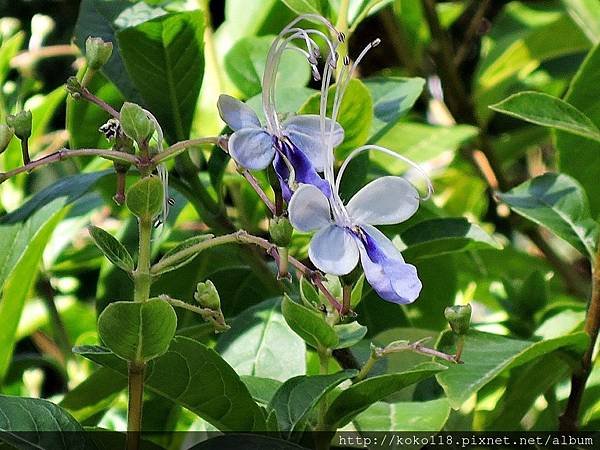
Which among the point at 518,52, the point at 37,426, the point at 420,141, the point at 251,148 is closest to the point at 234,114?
the point at 251,148

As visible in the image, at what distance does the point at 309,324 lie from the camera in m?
0.70

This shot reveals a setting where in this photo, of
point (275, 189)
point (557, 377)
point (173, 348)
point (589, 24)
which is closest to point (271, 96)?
point (275, 189)

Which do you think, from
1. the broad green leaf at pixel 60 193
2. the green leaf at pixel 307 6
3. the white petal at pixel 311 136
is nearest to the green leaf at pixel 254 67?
the green leaf at pixel 307 6

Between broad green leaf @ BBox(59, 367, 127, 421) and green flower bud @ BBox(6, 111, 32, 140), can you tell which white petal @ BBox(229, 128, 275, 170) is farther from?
broad green leaf @ BBox(59, 367, 127, 421)

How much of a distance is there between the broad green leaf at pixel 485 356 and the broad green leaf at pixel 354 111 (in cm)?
21

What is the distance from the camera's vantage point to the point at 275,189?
2.20ft

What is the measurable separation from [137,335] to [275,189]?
14 cm

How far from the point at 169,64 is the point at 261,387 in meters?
0.33

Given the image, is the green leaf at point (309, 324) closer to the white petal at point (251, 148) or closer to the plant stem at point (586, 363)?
the white petal at point (251, 148)

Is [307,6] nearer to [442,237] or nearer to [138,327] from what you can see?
[442,237]

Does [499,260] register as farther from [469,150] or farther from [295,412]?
[295,412]

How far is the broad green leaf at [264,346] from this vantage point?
2.90 feet

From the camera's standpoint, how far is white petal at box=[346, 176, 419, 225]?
0.67 metres

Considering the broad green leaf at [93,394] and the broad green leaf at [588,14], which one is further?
the broad green leaf at [588,14]
